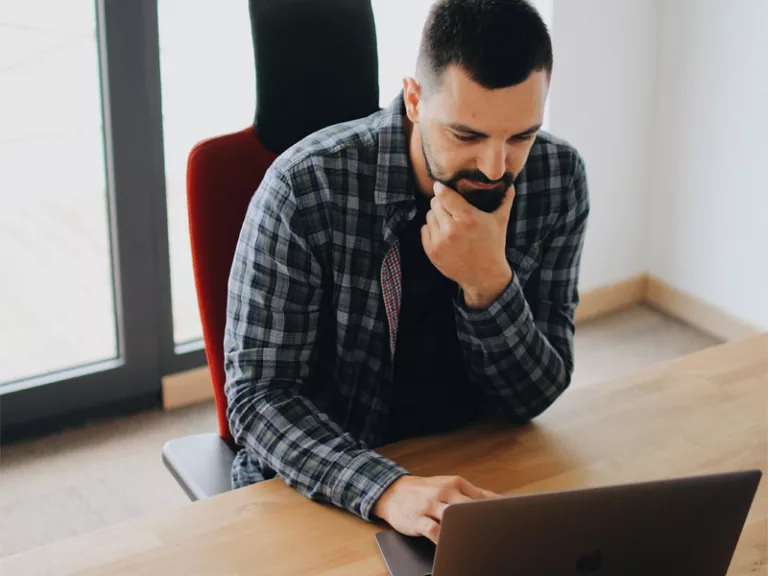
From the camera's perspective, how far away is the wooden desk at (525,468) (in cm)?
110

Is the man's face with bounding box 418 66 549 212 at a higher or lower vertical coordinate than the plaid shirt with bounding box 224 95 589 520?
higher

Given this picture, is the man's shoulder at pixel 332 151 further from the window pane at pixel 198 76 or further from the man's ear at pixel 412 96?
the window pane at pixel 198 76

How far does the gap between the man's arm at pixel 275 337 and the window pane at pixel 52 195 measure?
4.44ft

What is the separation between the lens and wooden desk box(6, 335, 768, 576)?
43.4 inches

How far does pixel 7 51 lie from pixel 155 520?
170 centimetres

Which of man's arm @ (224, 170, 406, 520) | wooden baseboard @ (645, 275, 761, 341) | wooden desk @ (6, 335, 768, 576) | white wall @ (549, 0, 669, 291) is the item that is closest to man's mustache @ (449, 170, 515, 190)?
man's arm @ (224, 170, 406, 520)

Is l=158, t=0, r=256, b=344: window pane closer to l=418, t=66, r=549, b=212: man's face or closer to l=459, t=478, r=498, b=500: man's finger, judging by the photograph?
l=418, t=66, r=549, b=212: man's face

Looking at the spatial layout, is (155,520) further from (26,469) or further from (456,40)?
(26,469)

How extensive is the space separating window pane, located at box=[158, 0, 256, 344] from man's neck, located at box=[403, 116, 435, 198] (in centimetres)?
124

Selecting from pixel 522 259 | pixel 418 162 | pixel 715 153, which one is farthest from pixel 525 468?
pixel 715 153

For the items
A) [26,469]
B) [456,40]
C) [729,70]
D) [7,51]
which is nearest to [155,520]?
[456,40]

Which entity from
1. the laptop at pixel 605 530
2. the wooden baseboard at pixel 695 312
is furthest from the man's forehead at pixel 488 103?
the wooden baseboard at pixel 695 312

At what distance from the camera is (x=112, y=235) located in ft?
8.70

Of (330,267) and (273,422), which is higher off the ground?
(330,267)
